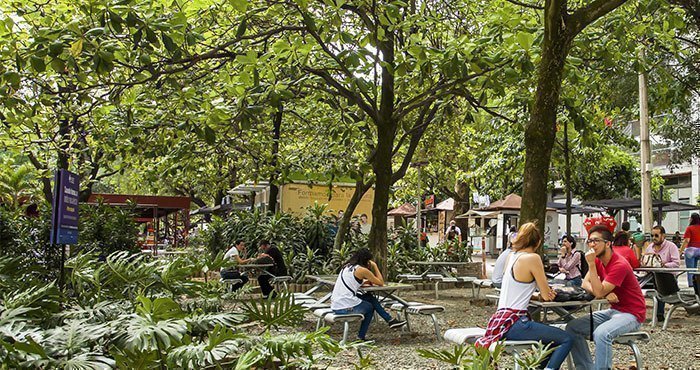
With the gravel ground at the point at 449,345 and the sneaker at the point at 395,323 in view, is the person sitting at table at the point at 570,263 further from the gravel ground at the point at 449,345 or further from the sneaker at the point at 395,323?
the sneaker at the point at 395,323

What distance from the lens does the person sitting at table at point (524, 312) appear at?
19.6 feet

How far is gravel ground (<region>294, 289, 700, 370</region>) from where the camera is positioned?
7969mm

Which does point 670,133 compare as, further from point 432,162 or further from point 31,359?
point 31,359

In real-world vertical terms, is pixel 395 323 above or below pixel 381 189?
below

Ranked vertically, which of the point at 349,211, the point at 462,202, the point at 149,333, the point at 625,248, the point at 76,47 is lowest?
the point at 149,333

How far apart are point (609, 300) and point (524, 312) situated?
2.98 ft

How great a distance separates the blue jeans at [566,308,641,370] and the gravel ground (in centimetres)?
112

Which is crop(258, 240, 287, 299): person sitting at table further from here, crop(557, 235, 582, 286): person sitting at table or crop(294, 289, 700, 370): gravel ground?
crop(557, 235, 582, 286): person sitting at table

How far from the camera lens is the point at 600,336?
6.27 meters

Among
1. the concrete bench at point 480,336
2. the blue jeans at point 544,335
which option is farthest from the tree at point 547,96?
the blue jeans at point 544,335

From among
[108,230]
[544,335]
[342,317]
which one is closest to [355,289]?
[342,317]

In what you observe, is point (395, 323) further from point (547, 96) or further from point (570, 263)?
point (570, 263)

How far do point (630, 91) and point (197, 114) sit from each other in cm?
1483

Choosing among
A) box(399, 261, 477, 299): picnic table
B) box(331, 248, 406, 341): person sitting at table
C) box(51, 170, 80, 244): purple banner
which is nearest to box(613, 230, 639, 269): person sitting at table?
box(331, 248, 406, 341): person sitting at table
